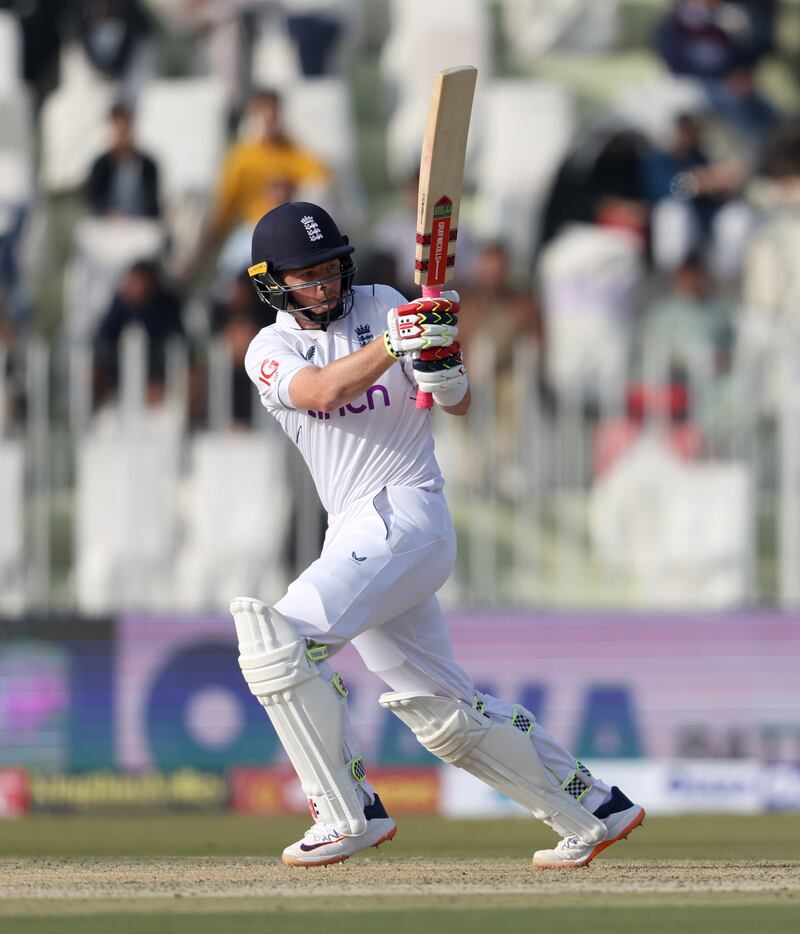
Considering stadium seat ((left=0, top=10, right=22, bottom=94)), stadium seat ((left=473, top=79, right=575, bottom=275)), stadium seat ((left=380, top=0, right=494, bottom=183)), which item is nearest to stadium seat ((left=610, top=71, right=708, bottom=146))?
stadium seat ((left=473, top=79, right=575, bottom=275))

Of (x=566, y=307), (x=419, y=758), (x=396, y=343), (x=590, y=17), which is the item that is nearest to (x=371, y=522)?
(x=396, y=343)

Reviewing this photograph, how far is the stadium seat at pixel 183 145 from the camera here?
11.3m

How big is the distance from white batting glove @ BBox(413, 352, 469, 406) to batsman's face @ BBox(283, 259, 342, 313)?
47 cm

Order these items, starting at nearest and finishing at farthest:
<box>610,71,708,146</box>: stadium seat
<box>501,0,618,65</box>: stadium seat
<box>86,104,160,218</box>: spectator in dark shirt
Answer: <box>86,104,160,218</box>: spectator in dark shirt → <box>610,71,708,146</box>: stadium seat → <box>501,0,618,65</box>: stadium seat

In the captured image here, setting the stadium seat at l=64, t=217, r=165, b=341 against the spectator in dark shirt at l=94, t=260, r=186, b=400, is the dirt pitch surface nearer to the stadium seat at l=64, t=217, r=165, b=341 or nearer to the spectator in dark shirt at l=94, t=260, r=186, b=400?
the spectator in dark shirt at l=94, t=260, r=186, b=400

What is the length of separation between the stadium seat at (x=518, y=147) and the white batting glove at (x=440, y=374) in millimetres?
6970

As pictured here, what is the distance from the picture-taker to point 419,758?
30.0 ft

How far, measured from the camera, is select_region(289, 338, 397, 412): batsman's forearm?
4.89m

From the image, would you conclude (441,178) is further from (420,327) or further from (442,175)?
(420,327)

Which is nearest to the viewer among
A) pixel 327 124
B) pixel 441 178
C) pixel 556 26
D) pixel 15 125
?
pixel 441 178

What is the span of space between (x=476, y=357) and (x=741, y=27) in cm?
450

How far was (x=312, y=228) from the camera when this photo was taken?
521cm

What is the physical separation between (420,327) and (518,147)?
7.71m

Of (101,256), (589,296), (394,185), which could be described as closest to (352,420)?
(589,296)
